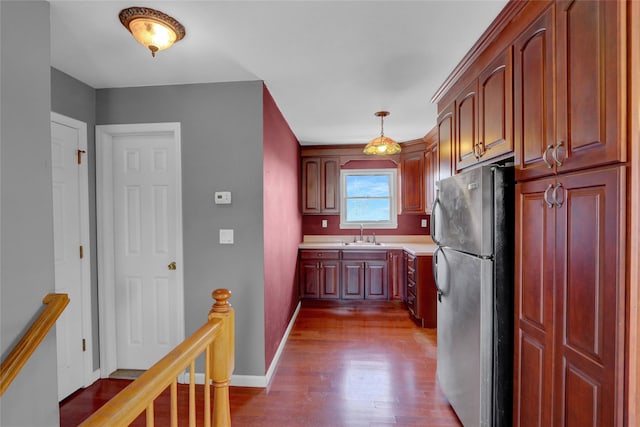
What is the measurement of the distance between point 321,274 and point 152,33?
3.37 meters

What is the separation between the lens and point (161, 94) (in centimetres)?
235

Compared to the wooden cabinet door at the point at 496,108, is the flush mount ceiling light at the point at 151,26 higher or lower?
higher

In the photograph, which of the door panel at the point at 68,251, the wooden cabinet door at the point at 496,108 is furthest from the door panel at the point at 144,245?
the wooden cabinet door at the point at 496,108

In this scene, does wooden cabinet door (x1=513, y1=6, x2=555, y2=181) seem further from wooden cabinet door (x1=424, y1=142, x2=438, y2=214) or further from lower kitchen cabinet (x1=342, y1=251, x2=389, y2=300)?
lower kitchen cabinet (x1=342, y1=251, x2=389, y2=300)

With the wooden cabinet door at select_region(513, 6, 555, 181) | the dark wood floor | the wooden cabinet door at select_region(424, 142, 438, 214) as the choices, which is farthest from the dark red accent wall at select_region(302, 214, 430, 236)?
the wooden cabinet door at select_region(513, 6, 555, 181)

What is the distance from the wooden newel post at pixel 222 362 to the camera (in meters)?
1.21

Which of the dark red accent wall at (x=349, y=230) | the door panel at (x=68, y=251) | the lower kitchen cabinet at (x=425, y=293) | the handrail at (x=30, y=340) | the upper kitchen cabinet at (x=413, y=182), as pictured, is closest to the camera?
the handrail at (x=30, y=340)

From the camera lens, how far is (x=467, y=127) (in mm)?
1951

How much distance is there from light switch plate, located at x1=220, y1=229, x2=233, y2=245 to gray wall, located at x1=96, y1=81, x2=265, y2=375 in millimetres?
40

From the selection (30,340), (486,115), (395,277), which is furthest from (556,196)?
(395,277)

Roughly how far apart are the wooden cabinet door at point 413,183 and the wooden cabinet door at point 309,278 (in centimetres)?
165

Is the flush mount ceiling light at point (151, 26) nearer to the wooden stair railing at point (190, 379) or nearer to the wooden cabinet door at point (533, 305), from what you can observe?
the wooden stair railing at point (190, 379)

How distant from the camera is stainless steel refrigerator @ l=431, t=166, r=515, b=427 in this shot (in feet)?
4.94

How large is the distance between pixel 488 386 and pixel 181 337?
2.21 m
